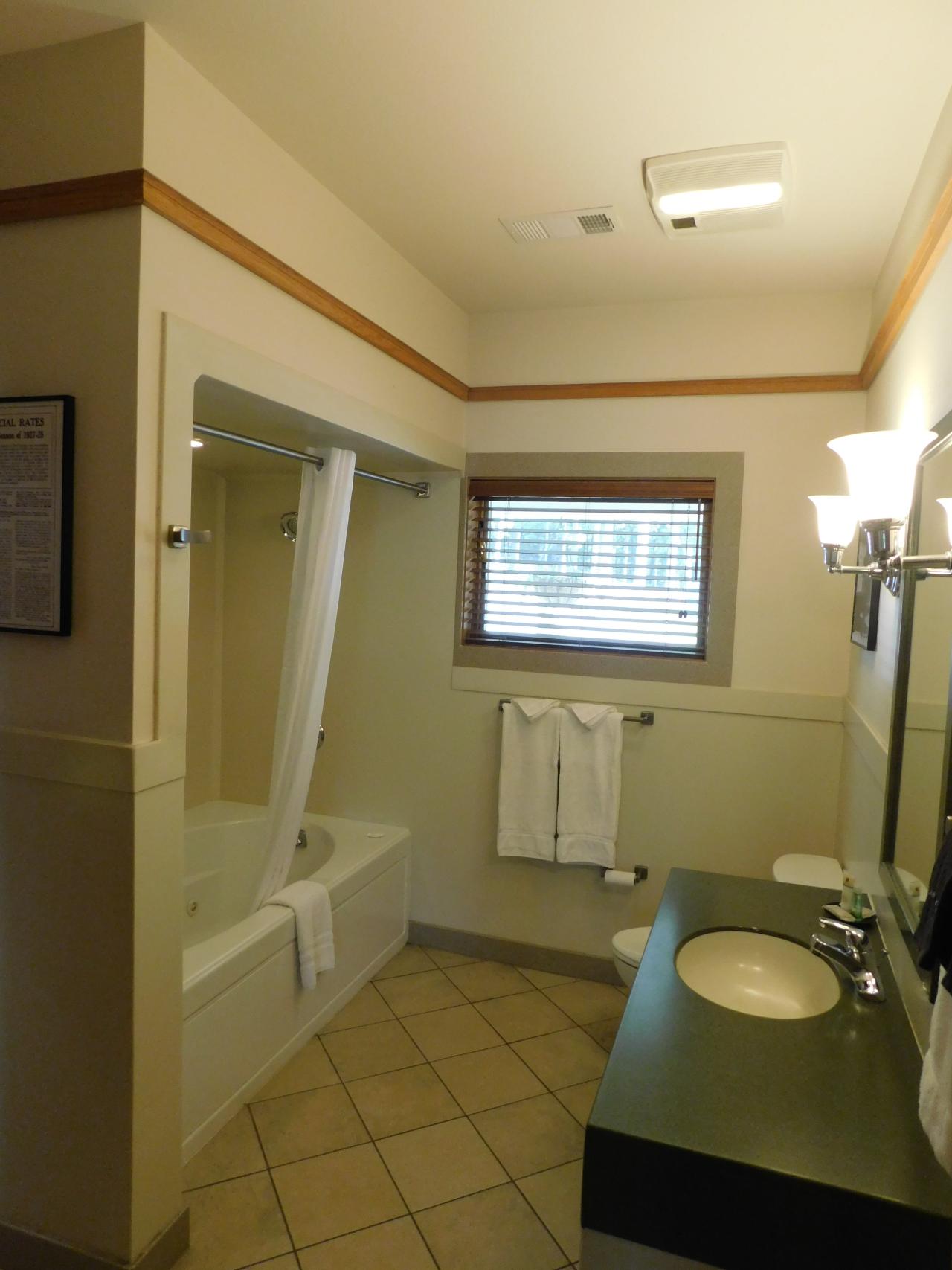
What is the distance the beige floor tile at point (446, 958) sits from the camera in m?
3.21

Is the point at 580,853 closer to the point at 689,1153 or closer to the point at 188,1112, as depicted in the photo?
the point at 188,1112

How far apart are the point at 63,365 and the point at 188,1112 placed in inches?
73.2

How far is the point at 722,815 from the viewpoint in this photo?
2.91 m

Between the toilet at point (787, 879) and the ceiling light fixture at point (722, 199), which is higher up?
the ceiling light fixture at point (722, 199)

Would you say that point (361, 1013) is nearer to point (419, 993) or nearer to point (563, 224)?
point (419, 993)

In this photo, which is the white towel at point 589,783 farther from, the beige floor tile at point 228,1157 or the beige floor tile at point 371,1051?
the beige floor tile at point 228,1157

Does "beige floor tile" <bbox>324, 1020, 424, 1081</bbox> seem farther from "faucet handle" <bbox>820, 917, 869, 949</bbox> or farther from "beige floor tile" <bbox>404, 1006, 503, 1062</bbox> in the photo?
"faucet handle" <bbox>820, 917, 869, 949</bbox>

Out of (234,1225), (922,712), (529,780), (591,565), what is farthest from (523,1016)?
(922,712)

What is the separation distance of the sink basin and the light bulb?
945 mm

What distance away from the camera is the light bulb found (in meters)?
1.89

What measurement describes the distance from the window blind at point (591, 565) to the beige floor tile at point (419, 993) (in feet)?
4.42

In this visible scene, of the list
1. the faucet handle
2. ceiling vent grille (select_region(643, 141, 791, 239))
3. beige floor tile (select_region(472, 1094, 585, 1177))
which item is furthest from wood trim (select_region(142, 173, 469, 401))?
beige floor tile (select_region(472, 1094, 585, 1177))

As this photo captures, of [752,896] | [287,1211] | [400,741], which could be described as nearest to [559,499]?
[400,741]

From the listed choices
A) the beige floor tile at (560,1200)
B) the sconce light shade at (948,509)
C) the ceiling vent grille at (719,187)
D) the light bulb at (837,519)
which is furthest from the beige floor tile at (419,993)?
the ceiling vent grille at (719,187)
